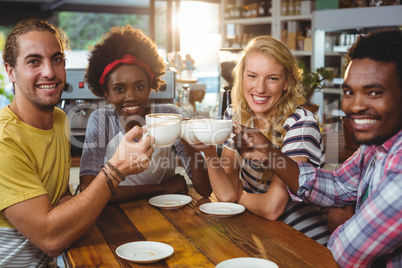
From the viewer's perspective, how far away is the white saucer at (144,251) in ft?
3.76

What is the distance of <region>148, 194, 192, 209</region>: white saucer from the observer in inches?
63.7

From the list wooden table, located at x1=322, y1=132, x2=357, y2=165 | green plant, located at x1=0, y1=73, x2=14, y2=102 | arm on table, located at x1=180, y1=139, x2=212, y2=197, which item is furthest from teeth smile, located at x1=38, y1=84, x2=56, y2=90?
green plant, located at x1=0, y1=73, x2=14, y2=102

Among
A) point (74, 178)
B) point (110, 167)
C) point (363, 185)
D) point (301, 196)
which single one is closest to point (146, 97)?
point (110, 167)

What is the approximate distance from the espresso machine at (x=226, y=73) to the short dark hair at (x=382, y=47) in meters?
→ 1.75

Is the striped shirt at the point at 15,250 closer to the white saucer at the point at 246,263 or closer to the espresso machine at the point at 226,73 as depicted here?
the white saucer at the point at 246,263

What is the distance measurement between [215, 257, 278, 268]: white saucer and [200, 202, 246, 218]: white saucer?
1.22ft

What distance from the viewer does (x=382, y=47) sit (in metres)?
1.14

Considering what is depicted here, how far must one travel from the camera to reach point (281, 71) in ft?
6.14

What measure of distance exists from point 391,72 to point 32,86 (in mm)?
1214

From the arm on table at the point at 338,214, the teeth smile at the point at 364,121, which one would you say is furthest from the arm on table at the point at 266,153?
the teeth smile at the point at 364,121

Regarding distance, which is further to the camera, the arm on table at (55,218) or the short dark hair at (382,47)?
the arm on table at (55,218)

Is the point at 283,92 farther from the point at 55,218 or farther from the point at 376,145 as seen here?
the point at 55,218

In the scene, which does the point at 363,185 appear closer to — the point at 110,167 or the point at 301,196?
the point at 301,196

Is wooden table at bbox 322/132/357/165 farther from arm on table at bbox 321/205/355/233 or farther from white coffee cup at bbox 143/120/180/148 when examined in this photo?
white coffee cup at bbox 143/120/180/148
